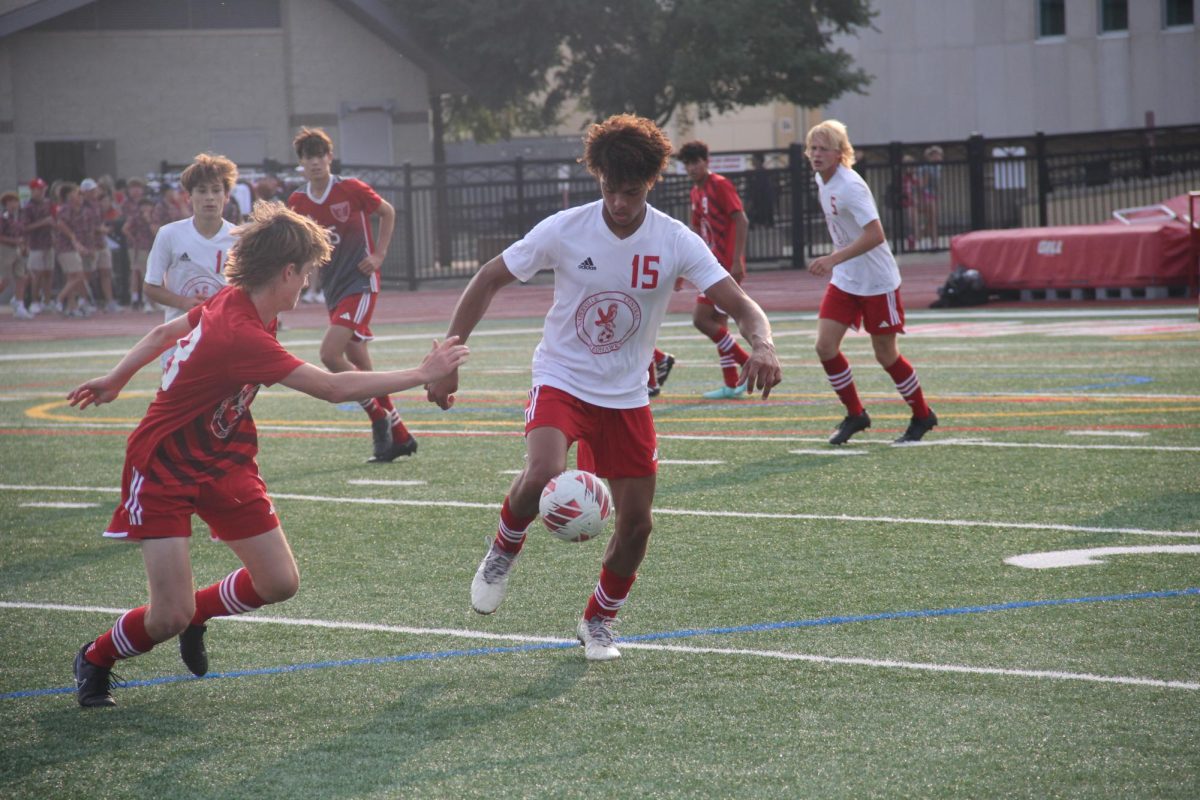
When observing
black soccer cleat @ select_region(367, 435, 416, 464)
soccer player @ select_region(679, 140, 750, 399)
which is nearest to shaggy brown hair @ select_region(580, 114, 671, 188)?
black soccer cleat @ select_region(367, 435, 416, 464)

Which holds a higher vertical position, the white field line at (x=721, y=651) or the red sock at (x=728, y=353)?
the red sock at (x=728, y=353)

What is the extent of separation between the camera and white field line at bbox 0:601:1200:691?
213 inches

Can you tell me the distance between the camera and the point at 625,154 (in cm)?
580

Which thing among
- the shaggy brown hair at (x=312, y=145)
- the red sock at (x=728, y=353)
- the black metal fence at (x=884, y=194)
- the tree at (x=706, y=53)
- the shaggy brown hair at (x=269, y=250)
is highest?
the tree at (x=706, y=53)

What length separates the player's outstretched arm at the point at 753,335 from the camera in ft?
18.5

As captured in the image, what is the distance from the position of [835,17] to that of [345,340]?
3324cm

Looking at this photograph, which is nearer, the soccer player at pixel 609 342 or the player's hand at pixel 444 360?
the player's hand at pixel 444 360

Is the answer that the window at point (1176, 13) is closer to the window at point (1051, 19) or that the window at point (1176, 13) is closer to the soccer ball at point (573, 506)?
the window at point (1051, 19)

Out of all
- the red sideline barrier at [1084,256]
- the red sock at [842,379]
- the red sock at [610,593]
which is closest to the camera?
the red sock at [610,593]

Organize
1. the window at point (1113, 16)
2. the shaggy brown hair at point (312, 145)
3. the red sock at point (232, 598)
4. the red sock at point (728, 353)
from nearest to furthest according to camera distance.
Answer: the red sock at point (232, 598) < the shaggy brown hair at point (312, 145) < the red sock at point (728, 353) < the window at point (1113, 16)

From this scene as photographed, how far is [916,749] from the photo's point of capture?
479 cm

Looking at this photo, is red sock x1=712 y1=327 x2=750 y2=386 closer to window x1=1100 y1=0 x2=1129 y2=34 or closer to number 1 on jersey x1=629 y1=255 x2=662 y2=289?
number 1 on jersey x1=629 y1=255 x2=662 y2=289

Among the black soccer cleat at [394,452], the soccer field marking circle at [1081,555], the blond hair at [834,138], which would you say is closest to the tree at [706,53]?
the blond hair at [834,138]

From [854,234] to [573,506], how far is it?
6080 mm
